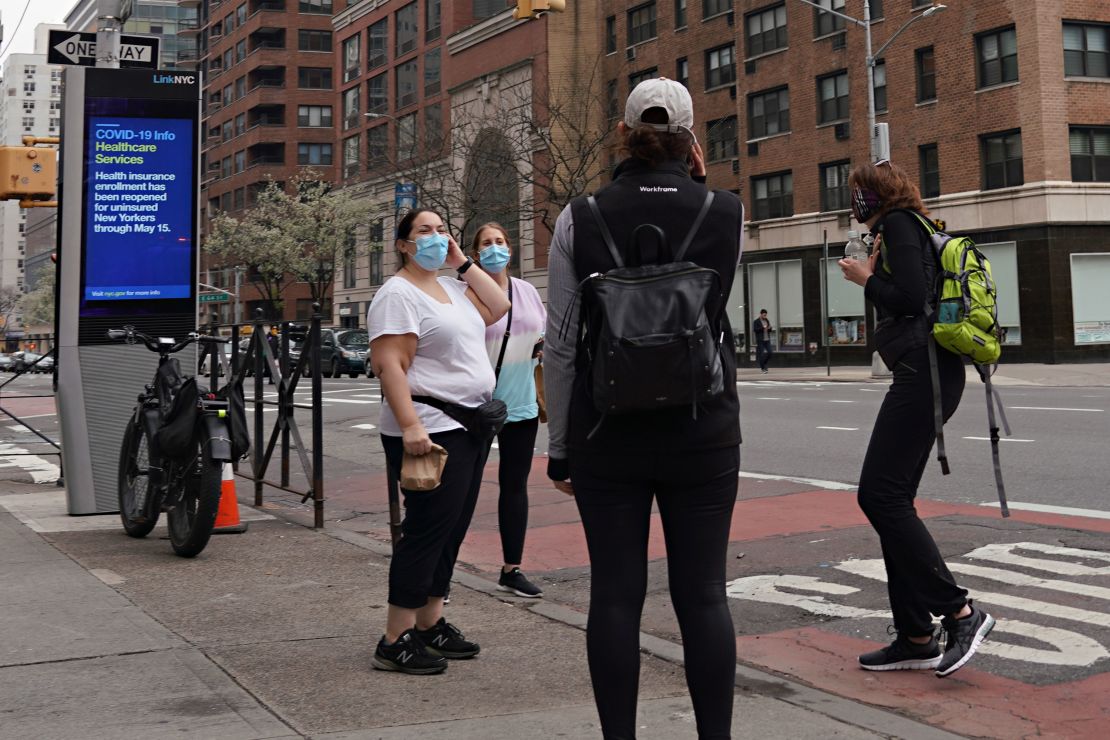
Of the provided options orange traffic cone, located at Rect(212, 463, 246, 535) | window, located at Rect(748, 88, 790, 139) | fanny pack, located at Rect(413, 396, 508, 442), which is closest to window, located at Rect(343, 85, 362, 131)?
window, located at Rect(748, 88, 790, 139)

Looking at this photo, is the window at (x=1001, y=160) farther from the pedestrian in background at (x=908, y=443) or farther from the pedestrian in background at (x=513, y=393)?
the pedestrian in background at (x=908, y=443)

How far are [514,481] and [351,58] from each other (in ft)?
238

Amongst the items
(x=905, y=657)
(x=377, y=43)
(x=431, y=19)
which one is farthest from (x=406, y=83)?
(x=905, y=657)

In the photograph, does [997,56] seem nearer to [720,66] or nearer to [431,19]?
[720,66]

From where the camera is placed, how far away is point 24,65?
177875 mm

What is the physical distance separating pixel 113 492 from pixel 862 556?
554cm

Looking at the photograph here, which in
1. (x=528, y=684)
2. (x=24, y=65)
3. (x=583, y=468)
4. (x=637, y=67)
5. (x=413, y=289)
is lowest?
(x=528, y=684)

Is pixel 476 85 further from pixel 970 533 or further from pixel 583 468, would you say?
pixel 583 468

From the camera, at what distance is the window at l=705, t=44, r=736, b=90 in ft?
147

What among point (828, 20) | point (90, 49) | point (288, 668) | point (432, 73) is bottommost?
point (288, 668)

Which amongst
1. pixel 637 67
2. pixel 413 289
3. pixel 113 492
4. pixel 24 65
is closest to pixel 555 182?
pixel 637 67

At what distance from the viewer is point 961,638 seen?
15.1 ft

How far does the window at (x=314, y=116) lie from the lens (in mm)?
88375

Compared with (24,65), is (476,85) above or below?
below
